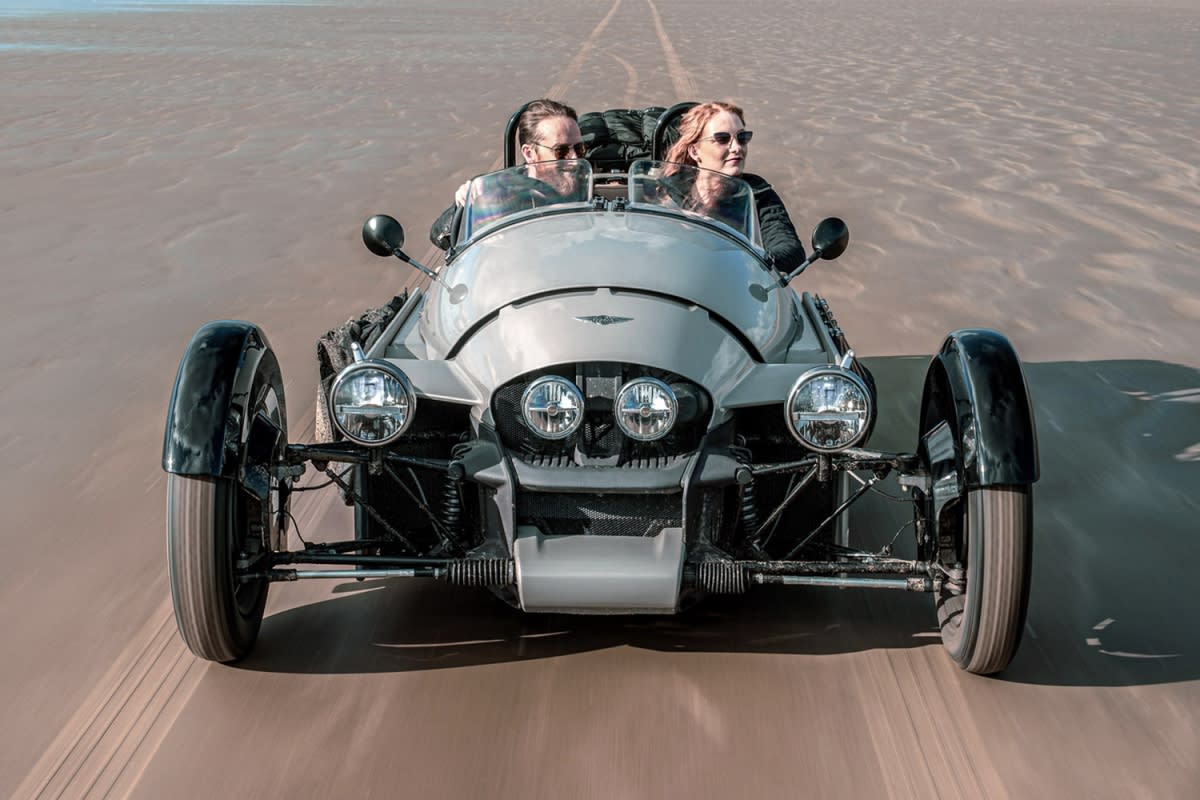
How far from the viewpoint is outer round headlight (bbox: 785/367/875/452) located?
11.2ft

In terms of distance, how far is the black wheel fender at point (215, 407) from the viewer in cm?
327

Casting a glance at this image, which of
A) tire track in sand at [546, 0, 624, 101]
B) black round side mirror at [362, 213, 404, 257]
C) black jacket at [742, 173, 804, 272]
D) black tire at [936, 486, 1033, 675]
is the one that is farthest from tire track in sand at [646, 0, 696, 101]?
black tire at [936, 486, 1033, 675]

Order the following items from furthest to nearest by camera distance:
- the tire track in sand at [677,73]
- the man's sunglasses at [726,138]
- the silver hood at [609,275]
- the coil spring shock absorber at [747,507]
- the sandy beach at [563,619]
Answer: the tire track in sand at [677,73] → the man's sunglasses at [726,138] → the silver hood at [609,275] → the coil spring shock absorber at [747,507] → the sandy beach at [563,619]

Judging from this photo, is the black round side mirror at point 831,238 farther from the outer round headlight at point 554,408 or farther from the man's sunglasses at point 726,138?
the outer round headlight at point 554,408

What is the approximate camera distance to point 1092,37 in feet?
86.8

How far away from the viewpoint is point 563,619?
3.86 m

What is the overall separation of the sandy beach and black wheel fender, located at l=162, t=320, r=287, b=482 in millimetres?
662

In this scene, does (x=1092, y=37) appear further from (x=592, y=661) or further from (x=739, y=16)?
(x=592, y=661)

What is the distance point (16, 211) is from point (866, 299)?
6.80 metres

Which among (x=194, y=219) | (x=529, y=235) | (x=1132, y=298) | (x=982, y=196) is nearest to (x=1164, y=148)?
(x=982, y=196)

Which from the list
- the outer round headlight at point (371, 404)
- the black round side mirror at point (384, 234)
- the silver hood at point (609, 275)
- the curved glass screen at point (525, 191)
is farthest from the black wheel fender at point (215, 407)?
the curved glass screen at point (525, 191)

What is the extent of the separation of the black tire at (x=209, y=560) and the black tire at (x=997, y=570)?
6.53ft

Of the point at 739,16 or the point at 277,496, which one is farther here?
the point at 739,16

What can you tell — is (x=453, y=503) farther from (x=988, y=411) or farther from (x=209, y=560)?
(x=988, y=411)
